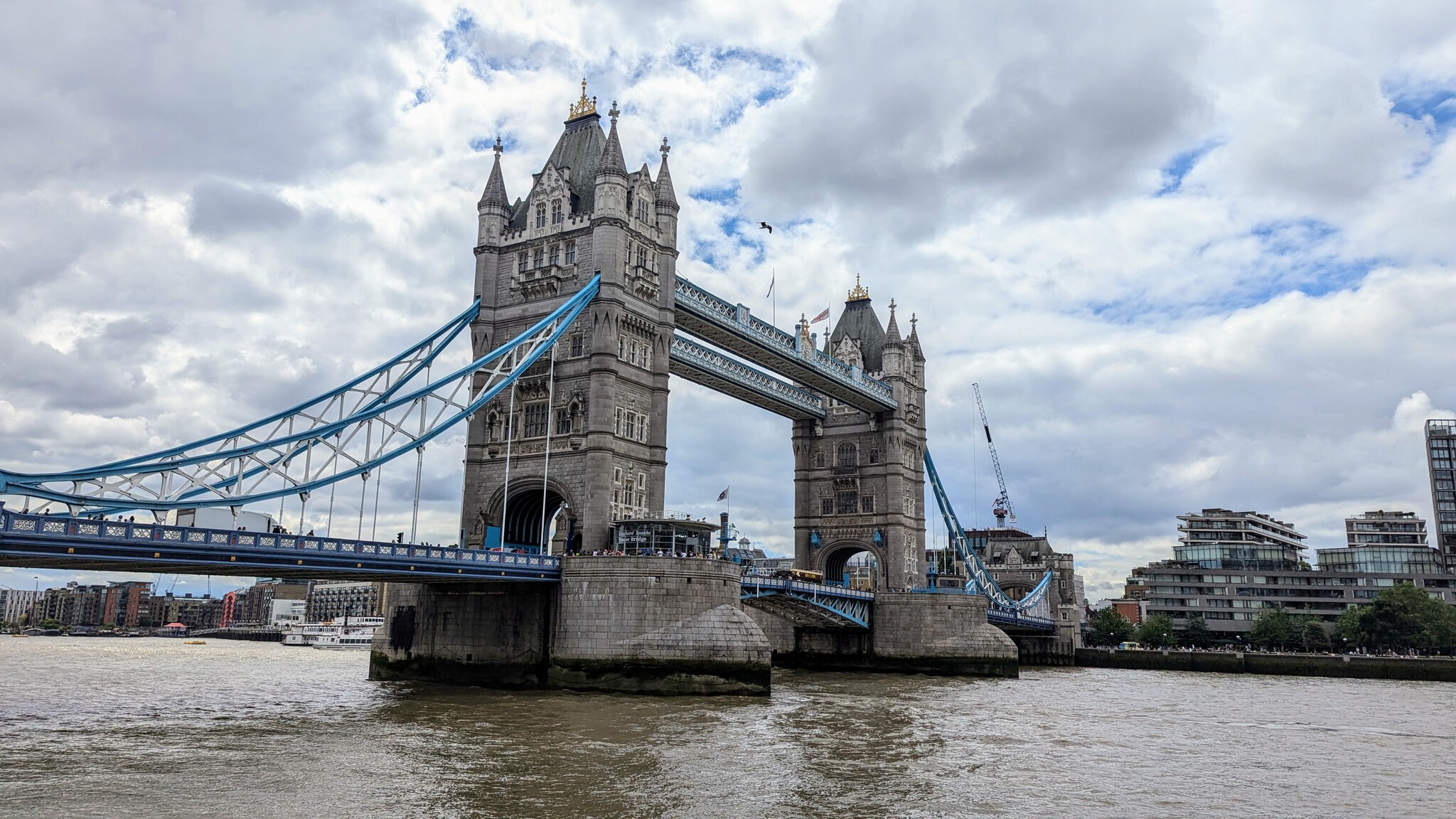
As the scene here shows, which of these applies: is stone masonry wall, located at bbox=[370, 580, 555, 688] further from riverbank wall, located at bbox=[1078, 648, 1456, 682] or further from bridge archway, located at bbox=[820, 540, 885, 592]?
riverbank wall, located at bbox=[1078, 648, 1456, 682]

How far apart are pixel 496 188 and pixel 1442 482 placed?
117 meters

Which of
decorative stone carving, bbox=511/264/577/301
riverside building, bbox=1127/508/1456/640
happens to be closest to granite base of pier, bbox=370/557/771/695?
decorative stone carving, bbox=511/264/577/301

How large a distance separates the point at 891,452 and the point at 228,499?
2195 inches

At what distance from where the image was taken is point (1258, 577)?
357 feet

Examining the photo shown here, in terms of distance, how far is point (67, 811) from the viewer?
18844 mm

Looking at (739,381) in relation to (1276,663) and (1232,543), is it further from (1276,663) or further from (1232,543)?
(1232,543)

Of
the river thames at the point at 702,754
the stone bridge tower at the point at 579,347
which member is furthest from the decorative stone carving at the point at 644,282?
the river thames at the point at 702,754

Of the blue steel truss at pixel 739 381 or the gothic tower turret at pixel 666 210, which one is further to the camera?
the blue steel truss at pixel 739 381

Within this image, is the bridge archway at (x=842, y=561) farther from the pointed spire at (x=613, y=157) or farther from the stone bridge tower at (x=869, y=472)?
the pointed spire at (x=613, y=157)

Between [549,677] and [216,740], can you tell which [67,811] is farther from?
[549,677]

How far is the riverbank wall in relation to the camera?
7019cm

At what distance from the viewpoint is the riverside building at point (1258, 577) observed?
106 m

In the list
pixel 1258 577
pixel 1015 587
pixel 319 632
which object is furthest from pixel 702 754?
pixel 319 632

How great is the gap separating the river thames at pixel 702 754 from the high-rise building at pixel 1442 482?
275 feet
